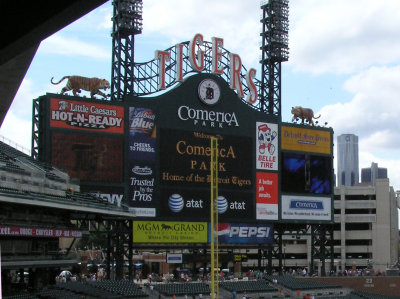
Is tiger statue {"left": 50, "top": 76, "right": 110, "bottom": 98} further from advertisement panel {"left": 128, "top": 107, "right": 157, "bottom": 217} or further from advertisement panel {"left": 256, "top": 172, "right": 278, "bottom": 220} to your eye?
advertisement panel {"left": 256, "top": 172, "right": 278, "bottom": 220}

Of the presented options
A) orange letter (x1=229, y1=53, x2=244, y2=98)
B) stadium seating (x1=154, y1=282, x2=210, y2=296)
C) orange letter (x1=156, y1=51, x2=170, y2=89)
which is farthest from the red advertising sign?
orange letter (x1=229, y1=53, x2=244, y2=98)

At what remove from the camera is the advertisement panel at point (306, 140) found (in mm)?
45594

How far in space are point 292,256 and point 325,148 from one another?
1472 inches

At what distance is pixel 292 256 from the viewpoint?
82375 mm

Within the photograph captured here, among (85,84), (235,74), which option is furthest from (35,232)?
(235,74)

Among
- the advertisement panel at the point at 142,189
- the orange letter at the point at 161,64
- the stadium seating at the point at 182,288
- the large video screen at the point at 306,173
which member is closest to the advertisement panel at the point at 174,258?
the stadium seating at the point at 182,288

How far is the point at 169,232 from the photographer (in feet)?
130

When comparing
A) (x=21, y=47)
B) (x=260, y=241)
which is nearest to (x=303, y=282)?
(x=260, y=241)

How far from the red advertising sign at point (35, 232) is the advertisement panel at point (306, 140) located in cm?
1764

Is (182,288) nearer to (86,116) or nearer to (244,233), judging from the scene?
(244,233)

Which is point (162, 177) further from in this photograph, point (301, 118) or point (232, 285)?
point (301, 118)

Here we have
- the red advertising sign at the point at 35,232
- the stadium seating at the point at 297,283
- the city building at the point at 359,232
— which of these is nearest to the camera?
the red advertising sign at the point at 35,232

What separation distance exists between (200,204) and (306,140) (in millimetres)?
10281

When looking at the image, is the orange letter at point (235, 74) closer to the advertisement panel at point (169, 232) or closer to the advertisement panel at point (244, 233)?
the advertisement panel at point (244, 233)
